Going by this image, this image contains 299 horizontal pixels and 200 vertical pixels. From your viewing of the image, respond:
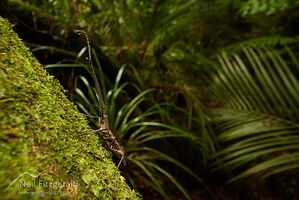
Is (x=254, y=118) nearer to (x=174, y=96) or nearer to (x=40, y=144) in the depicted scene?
(x=174, y=96)

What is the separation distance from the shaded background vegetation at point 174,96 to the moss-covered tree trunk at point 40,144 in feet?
2.11

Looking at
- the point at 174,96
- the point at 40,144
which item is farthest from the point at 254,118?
the point at 40,144

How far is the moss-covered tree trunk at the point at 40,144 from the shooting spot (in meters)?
0.28

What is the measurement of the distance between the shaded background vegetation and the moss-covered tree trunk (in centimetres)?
64

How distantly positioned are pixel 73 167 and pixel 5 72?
0.65 ft

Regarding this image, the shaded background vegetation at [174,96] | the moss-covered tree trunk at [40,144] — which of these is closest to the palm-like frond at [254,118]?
the shaded background vegetation at [174,96]

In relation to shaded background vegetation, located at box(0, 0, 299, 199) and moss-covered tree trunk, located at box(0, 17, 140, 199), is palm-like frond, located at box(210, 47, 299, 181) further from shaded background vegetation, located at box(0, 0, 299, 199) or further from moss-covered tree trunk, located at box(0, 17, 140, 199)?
moss-covered tree trunk, located at box(0, 17, 140, 199)

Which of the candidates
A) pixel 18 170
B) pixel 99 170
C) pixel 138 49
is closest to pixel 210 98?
pixel 138 49

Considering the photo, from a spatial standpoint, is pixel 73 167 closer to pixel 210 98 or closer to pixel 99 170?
pixel 99 170

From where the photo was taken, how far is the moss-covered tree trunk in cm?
28

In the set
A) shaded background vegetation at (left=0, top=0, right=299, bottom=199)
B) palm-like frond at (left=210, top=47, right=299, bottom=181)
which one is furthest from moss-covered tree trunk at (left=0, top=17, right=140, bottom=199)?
palm-like frond at (left=210, top=47, right=299, bottom=181)

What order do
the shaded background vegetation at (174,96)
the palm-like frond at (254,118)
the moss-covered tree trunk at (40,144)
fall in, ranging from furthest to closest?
the palm-like frond at (254,118)
the shaded background vegetation at (174,96)
the moss-covered tree trunk at (40,144)

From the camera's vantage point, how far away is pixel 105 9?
1878mm

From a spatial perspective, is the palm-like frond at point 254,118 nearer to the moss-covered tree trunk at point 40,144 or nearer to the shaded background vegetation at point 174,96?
the shaded background vegetation at point 174,96
